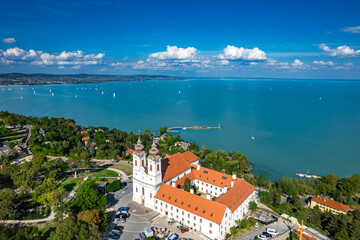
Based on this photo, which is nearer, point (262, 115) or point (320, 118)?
point (320, 118)

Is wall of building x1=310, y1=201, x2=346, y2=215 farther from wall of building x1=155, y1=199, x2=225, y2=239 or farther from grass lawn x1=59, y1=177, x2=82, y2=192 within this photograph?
grass lawn x1=59, y1=177, x2=82, y2=192

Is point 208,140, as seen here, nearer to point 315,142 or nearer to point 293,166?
point 293,166

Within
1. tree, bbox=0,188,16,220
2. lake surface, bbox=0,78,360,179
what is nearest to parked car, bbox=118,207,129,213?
tree, bbox=0,188,16,220

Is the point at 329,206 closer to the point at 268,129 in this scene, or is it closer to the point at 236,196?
the point at 236,196

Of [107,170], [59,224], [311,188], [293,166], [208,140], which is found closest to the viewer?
[59,224]

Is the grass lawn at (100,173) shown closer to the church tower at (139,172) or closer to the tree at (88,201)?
the church tower at (139,172)

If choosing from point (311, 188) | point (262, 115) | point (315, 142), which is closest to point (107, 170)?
point (311, 188)

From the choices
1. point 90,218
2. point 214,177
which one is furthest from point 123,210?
point 214,177
